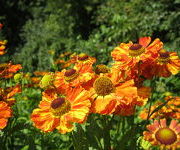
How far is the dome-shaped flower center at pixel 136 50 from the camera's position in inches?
42.5

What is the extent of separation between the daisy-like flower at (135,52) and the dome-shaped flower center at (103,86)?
95 mm

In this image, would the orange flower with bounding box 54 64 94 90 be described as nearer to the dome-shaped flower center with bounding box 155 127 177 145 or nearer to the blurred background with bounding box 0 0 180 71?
the dome-shaped flower center with bounding box 155 127 177 145

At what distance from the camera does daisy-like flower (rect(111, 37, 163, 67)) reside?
1044 millimetres

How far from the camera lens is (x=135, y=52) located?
3.58 feet

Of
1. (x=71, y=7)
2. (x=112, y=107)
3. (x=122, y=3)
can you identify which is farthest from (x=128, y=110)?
(x=71, y=7)

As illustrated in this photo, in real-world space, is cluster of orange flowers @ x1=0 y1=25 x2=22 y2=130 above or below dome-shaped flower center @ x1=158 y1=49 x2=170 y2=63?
below

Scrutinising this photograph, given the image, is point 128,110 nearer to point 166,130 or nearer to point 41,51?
point 166,130

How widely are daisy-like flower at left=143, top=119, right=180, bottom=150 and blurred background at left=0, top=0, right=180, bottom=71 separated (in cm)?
134

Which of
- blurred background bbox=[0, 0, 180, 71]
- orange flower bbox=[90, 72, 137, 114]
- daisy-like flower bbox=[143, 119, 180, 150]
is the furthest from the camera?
blurred background bbox=[0, 0, 180, 71]

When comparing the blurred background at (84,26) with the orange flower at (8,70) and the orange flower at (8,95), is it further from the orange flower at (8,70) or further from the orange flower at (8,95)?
the orange flower at (8,95)

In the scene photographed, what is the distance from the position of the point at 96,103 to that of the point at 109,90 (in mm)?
87

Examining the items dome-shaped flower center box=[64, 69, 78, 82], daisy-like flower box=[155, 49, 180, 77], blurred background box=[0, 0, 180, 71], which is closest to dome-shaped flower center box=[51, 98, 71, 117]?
dome-shaped flower center box=[64, 69, 78, 82]

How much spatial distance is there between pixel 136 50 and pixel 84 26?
5622 mm

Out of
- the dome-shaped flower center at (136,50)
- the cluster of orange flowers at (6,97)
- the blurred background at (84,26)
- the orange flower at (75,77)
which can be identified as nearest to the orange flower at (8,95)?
the cluster of orange flowers at (6,97)
